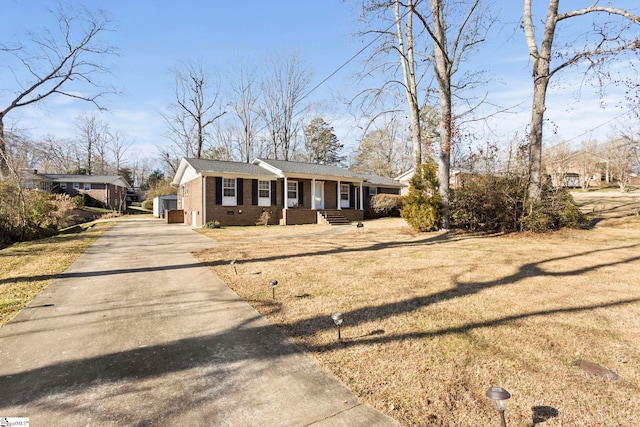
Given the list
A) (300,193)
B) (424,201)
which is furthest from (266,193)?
(424,201)

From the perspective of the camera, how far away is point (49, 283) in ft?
18.4

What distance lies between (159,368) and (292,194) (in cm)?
1867

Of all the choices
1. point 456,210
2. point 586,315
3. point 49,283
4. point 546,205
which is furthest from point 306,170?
point 586,315

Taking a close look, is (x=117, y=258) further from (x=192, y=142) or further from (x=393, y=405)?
(x=192, y=142)

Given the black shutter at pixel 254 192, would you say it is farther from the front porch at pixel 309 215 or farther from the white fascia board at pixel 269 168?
the front porch at pixel 309 215

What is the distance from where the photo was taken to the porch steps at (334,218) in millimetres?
19891

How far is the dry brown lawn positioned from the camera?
2309 mm

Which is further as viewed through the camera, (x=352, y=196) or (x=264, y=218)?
(x=352, y=196)

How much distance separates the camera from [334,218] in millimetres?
20250

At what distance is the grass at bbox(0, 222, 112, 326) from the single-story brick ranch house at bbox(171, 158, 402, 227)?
8274mm

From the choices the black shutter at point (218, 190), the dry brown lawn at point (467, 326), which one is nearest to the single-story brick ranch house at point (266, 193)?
the black shutter at point (218, 190)

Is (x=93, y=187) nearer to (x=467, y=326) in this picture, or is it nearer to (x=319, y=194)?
(x=319, y=194)

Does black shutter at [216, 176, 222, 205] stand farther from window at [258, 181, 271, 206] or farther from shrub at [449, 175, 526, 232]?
shrub at [449, 175, 526, 232]

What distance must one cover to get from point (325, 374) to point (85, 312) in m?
3.60
